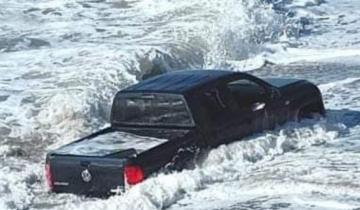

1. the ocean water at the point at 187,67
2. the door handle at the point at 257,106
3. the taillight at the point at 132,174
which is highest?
the door handle at the point at 257,106

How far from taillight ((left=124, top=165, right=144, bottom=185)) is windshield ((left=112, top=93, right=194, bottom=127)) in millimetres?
1338

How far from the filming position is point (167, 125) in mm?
13320

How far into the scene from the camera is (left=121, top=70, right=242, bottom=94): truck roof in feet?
44.9

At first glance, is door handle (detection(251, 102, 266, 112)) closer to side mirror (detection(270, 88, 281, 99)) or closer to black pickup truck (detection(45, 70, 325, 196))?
black pickup truck (detection(45, 70, 325, 196))

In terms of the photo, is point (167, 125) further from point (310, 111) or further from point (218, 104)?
point (310, 111)

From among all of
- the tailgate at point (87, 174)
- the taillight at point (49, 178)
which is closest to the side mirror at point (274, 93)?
the tailgate at point (87, 174)

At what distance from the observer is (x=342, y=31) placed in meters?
30.0

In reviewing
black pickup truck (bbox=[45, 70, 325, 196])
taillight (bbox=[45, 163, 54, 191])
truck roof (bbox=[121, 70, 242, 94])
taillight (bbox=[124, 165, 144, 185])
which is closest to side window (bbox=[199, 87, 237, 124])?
black pickup truck (bbox=[45, 70, 325, 196])

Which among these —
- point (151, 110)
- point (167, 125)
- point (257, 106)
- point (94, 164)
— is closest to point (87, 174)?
point (94, 164)

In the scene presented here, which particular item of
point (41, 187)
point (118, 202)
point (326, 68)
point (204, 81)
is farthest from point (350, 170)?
point (326, 68)

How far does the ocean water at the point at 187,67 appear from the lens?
40.5ft

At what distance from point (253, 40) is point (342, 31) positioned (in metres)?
3.07

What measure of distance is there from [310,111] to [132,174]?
14.8 ft

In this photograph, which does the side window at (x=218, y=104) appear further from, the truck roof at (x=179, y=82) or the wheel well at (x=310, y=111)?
the wheel well at (x=310, y=111)
